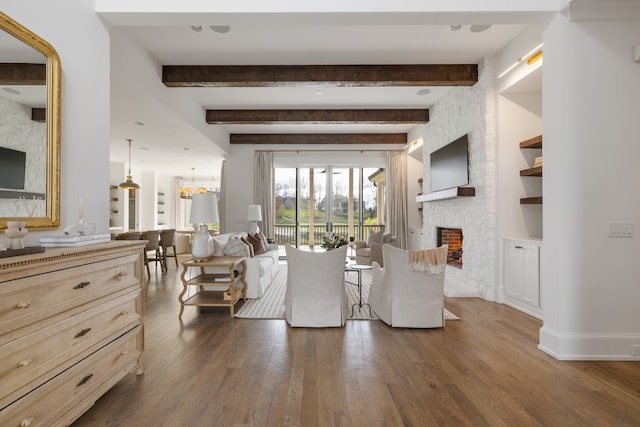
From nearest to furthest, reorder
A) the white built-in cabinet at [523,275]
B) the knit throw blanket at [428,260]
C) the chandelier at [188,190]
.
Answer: the knit throw blanket at [428,260] < the white built-in cabinet at [523,275] < the chandelier at [188,190]

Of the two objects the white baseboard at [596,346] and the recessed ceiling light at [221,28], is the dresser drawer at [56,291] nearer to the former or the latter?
the recessed ceiling light at [221,28]

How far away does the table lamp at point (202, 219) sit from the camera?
3.87 m

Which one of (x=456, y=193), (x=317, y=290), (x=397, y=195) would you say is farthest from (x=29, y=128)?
(x=397, y=195)

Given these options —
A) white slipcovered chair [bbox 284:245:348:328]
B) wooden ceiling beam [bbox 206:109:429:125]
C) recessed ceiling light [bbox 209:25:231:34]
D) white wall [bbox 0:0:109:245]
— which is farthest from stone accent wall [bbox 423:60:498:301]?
white wall [bbox 0:0:109:245]

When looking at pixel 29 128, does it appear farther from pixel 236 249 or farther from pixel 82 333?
pixel 236 249

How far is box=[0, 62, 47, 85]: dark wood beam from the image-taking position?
1728 mm

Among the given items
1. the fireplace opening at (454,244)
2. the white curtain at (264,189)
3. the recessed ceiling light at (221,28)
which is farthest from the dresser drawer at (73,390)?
the white curtain at (264,189)

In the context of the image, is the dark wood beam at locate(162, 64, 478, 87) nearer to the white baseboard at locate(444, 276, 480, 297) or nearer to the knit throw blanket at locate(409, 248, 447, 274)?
the knit throw blanket at locate(409, 248, 447, 274)

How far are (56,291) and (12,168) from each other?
0.73 meters

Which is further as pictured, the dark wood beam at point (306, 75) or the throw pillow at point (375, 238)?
the throw pillow at point (375, 238)

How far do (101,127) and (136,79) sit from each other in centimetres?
159

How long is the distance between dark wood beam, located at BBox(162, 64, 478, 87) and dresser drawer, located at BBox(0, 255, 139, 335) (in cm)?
313

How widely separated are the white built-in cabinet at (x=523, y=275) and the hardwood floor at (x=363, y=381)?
44 cm

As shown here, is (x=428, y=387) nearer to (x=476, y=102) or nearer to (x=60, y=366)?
(x=60, y=366)
